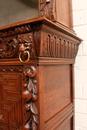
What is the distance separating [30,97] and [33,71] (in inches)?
3.8

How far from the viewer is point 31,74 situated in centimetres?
65

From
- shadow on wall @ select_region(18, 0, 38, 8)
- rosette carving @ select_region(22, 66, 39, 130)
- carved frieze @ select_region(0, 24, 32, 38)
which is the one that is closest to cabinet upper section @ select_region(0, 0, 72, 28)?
shadow on wall @ select_region(18, 0, 38, 8)

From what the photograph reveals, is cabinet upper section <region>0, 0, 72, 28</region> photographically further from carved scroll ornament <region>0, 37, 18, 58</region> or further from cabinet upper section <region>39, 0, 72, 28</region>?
carved scroll ornament <region>0, 37, 18, 58</region>

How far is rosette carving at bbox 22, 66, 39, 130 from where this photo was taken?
0.65 m

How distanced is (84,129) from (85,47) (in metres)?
0.50

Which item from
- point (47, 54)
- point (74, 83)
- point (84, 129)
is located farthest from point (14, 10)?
point (84, 129)

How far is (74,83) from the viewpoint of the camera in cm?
112

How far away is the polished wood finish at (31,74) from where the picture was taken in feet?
2.09

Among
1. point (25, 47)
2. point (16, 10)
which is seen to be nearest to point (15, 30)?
point (25, 47)

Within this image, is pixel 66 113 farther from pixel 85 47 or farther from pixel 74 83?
pixel 85 47

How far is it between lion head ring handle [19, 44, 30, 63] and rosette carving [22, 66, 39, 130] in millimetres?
37

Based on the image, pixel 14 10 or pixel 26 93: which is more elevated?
pixel 14 10

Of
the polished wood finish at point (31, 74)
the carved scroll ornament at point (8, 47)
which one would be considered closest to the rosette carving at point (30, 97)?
the polished wood finish at point (31, 74)

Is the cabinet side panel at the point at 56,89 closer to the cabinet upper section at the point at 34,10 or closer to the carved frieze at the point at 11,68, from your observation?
the carved frieze at the point at 11,68
